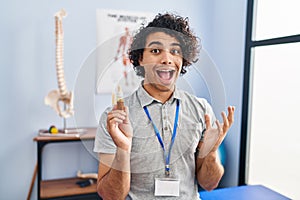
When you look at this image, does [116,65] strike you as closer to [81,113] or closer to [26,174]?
[81,113]

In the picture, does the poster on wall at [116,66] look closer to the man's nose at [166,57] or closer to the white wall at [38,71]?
the man's nose at [166,57]

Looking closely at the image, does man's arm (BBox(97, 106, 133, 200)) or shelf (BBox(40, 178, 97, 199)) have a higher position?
man's arm (BBox(97, 106, 133, 200))

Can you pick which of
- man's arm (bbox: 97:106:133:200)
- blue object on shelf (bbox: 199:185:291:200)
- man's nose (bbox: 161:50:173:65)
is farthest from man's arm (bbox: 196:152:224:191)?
blue object on shelf (bbox: 199:185:291:200)

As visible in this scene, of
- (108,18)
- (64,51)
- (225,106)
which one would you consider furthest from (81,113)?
(64,51)

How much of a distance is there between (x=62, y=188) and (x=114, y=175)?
1413 mm

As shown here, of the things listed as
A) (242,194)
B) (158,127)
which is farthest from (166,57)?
(242,194)

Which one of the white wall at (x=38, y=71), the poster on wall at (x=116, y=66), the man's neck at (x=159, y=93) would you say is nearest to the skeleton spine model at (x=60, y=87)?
the white wall at (x=38, y=71)

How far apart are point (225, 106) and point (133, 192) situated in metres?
0.36

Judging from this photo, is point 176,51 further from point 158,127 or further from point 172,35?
point 158,127

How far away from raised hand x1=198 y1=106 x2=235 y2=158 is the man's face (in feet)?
0.53

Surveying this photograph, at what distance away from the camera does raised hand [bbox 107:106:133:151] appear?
0.71m

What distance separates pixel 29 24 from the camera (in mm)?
2104

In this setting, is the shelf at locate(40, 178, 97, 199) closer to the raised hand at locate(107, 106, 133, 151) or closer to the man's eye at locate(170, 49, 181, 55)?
the raised hand at locate(107, 106, 133, 151)

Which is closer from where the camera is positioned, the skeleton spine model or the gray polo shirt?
the gray polo shirt
